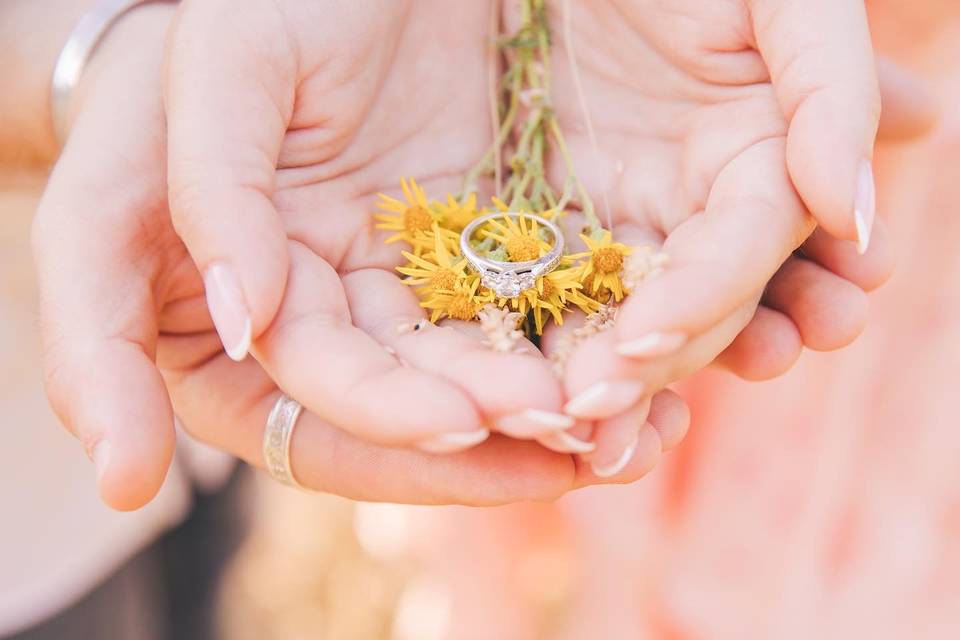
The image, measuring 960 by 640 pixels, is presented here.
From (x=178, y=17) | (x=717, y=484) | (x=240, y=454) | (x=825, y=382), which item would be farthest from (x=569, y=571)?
(x=178, y=17)

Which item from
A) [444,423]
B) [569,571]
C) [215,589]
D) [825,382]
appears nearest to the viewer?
[444,423]

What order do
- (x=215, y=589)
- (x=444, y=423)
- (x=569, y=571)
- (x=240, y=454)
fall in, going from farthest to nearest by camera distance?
1. (x=215, y=589)
2. (x=569, y=571)
3. (x=240, y=454)
4. (x=444, y=423)

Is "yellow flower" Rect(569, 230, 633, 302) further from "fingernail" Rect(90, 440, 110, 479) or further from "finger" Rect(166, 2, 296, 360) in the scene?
"fingernail" Rect(90, 440, 110, 479)

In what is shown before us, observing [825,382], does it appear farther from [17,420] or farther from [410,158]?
[17,420]

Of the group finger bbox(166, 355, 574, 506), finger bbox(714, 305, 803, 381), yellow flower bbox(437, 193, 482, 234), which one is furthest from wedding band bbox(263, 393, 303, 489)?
finger bbox(714, 305, 803, 381)

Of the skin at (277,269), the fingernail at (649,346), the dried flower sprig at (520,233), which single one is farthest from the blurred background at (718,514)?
the fingernail at (649,346)
